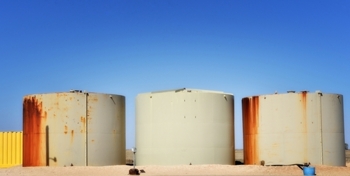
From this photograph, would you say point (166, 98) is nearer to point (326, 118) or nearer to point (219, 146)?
point (219, 146)

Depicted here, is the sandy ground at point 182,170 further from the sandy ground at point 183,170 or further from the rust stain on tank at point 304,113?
the rust stain on tank at point 304,113

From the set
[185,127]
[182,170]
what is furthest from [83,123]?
[182,170]

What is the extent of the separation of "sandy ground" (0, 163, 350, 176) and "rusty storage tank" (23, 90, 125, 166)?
3.93 ft

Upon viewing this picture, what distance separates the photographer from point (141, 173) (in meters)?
27.6

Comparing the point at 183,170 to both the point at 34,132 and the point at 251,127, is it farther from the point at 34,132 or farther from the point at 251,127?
the point at 34,132

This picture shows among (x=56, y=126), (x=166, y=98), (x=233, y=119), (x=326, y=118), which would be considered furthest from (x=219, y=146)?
(x=56, y=126)

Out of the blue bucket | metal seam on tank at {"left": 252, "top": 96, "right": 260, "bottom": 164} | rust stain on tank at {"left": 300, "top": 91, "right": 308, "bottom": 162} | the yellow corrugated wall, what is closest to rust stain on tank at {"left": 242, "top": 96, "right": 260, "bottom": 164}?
metal seam on tank at {"left": 252, "top": 96, "right": 260, "bottom": 164}

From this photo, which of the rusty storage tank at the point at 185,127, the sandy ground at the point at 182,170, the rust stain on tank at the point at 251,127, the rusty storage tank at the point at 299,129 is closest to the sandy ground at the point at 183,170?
the sandy ground at the point at 182,170

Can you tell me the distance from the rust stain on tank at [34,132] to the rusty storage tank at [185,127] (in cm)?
597

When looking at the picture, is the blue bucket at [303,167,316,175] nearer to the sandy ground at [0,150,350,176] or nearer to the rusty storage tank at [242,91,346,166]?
the sandy ground at [0,150,350,176]

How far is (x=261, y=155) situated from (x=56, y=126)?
1189 centimetres

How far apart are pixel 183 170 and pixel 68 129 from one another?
7.02 m

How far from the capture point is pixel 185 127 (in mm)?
→ 31094

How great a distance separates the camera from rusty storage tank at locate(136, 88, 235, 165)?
31125 millimetres
